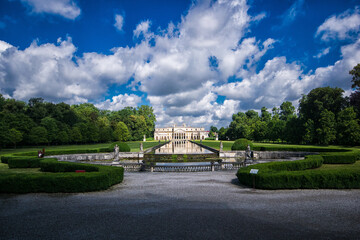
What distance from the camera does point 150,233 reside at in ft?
14.9

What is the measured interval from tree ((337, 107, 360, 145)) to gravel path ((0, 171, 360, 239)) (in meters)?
30.1

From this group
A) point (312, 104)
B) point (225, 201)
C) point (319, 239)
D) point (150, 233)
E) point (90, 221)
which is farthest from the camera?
point (312, 104)

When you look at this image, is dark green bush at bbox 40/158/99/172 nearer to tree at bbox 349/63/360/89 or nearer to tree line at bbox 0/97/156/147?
tree line at bbox 0/97/156/147

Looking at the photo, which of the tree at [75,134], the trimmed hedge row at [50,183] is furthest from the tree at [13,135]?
the trimmed hedge row at [50,183]

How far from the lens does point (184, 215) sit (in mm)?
5559

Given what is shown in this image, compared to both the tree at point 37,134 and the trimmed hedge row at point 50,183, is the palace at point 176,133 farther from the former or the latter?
the trimmed hedge row at point 50,183

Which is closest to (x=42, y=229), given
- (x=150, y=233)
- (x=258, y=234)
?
(x=150, y=233)

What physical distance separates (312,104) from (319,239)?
43.1m

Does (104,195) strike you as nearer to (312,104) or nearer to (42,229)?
(42,229)

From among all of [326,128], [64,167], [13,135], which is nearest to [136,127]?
[13,135]

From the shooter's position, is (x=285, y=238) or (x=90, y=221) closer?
(x=285, y=238)

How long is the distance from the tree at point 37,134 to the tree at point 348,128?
50292 millimetres

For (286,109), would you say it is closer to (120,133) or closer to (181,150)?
(181,150)

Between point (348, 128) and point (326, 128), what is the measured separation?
3869mm
